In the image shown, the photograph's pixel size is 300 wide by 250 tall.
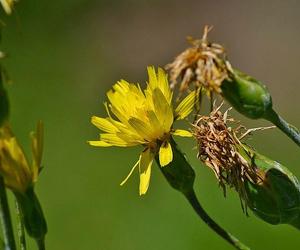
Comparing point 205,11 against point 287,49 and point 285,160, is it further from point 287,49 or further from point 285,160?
point 285,160

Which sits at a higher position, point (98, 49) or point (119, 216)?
point (98, 49)

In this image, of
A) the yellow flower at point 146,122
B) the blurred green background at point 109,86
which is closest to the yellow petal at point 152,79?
the yellow flower at point 146,122

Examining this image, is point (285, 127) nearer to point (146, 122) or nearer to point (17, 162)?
point (146, 122)

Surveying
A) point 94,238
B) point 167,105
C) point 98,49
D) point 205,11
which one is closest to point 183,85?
point 167,105

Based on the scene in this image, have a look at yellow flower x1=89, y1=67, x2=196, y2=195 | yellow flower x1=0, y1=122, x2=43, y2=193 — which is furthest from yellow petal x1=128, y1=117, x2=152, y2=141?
yellow flower x1=0, y1=122, x2=43, y2=193

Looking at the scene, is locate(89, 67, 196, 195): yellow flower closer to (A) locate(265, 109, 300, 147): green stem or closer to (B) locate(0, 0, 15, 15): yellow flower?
(A) locate(265, 109, 300, 147): green stem

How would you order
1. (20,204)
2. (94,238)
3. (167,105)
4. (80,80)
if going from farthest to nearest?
(80,80), (94,238), (167,105), (20,204)
